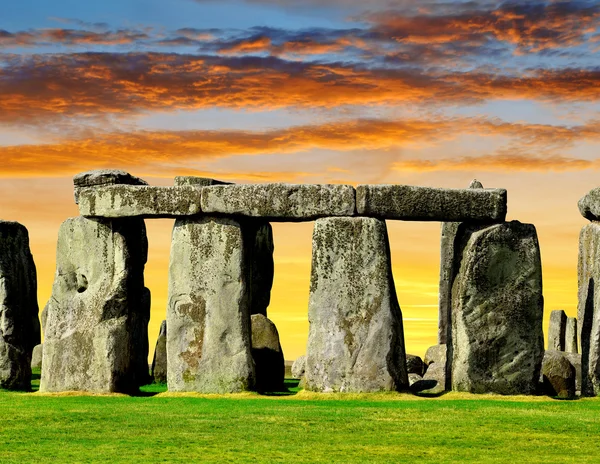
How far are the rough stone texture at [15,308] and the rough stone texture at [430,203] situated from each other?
7033mm

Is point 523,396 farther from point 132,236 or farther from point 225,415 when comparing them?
point 132,236

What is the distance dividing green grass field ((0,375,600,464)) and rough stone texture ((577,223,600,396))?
1.00 meters

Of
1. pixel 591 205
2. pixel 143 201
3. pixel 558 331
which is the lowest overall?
pixel 558 331

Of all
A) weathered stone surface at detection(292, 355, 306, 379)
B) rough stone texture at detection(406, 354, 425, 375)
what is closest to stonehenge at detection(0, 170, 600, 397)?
rough stone texture at detection(406, 354, 425, 375)

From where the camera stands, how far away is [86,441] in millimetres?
15750

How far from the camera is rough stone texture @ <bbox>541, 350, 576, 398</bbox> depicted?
77.8 ft

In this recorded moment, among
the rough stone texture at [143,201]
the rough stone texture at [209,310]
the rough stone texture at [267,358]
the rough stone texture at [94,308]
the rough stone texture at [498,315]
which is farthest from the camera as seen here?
the rough stone texture at [267,358]

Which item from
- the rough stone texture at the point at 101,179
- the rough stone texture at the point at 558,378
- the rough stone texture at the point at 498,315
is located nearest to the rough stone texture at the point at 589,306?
the rough stone texture at the point at 558,378

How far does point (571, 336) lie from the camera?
3105 centimetres

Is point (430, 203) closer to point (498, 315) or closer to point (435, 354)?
point (498, 315)

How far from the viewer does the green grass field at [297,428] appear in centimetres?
1463

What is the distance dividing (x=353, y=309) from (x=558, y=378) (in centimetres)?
516

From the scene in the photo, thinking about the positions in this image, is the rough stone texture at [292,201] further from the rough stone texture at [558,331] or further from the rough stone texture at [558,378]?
the rough stone texture at [558,331]

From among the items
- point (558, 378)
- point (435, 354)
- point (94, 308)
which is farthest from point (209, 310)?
point (435, 354)
